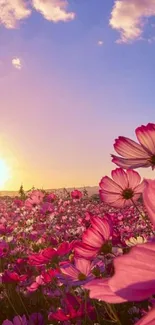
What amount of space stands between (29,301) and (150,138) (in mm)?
3707

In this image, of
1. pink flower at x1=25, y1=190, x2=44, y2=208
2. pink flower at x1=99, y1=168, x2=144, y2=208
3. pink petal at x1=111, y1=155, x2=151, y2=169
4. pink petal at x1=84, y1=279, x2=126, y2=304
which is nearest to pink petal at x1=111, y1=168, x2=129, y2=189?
pink flower at x1=99, y1=168, x2=144, y2=208

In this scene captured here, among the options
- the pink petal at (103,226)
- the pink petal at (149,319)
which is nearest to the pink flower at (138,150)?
the pink petal at (103,226)

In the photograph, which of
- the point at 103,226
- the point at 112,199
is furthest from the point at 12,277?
the point at 103,226

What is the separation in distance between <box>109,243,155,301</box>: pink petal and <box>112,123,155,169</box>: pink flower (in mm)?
519

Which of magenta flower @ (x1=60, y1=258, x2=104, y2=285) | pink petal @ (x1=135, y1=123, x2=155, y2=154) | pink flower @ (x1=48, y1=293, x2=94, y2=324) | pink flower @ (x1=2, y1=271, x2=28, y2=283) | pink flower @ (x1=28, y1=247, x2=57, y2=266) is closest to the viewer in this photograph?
pink petal @ (x1=135, y1=123, x2=155, y2=154)

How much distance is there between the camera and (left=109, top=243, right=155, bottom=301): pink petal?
1.11 feet

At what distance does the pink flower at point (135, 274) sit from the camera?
34cm

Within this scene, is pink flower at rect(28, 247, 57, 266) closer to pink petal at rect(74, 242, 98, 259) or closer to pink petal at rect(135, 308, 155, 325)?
pink petal at rect(74, 242, 98, 259)

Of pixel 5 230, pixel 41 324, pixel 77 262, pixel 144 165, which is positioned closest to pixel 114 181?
pixel 144 165

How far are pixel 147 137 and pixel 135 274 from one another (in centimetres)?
54

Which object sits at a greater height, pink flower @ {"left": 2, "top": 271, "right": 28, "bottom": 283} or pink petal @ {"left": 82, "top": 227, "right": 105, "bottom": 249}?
pink petal @ {"left": 82, "top": 227, "right": 105, "bottom": 249}

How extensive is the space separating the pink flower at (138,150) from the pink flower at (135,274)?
52 cm

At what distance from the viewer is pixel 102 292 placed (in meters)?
0.38

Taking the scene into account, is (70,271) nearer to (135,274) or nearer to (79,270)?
(79,270)
